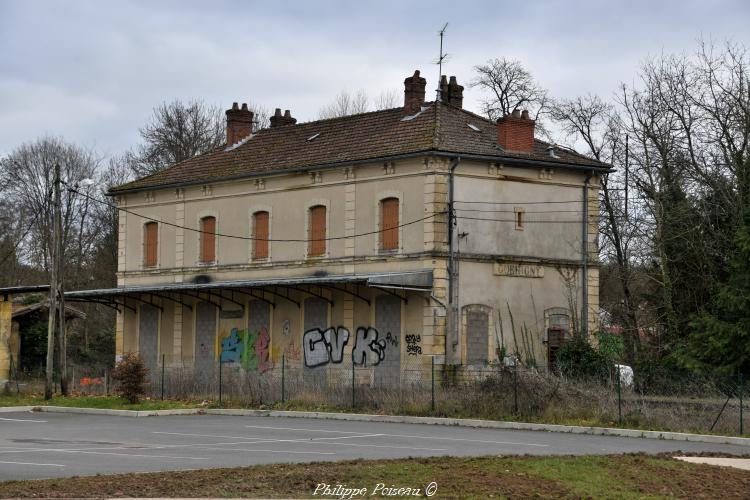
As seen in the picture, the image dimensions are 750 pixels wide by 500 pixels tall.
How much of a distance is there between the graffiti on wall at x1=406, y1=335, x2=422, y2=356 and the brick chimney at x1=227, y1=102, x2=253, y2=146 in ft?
44.5

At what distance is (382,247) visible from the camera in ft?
129

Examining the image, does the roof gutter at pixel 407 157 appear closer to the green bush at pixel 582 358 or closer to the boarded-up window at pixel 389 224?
the boarded-up window at pixel 389 224

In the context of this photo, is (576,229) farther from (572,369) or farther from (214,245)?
(214,245)

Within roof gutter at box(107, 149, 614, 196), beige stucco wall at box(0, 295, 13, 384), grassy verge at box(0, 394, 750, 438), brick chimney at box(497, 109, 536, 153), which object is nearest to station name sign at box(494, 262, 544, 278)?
roof gutter at box(107, 149, 614, 196)

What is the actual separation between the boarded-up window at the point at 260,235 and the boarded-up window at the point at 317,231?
6.94 ft

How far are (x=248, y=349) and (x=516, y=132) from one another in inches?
462

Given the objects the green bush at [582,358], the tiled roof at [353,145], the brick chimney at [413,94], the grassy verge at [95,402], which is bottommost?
the grassy verge at [95,402]

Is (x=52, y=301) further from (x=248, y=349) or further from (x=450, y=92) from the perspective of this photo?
(x=450, y=92)

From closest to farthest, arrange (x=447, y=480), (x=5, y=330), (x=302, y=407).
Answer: (x=447, y=480) < (x=302, y=407) < (x=5, y=330)

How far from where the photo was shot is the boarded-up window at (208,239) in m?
44.5

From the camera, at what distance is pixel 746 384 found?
2722 centimetres

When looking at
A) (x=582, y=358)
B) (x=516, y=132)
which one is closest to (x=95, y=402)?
(x=582, y=358)

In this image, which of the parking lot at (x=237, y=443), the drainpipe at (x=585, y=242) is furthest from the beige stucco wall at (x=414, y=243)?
the parking lot at (x=237, y=443)

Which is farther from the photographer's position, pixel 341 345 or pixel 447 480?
pixel 341 345
